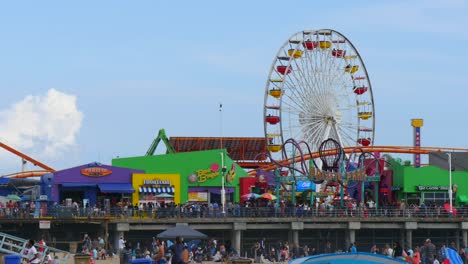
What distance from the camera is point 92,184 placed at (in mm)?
70125

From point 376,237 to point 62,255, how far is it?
80.9 ft

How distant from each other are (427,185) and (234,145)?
94.7 ft

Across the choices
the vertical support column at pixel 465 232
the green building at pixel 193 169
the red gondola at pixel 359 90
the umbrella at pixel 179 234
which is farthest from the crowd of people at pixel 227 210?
the umbrella at pixel 179 234

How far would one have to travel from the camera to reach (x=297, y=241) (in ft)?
214

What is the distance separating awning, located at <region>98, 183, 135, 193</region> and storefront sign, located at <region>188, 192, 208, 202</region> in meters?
5.04

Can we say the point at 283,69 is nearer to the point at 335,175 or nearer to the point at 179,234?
the point at 335,175

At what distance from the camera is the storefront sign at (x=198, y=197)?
243 ft

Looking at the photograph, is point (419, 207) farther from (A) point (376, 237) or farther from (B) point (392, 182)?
(B) point (392, 182)

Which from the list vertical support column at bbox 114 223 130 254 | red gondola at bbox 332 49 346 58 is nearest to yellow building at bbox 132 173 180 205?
vertical support column at bbox 114 223 130 254

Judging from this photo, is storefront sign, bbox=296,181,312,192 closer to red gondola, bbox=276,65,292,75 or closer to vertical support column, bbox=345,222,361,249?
red gondola, bbox=276,65,292,75

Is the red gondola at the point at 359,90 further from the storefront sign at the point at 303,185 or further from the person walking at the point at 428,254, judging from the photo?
the person walking at the point at 428,254

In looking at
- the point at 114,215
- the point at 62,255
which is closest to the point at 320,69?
the point at 114,215

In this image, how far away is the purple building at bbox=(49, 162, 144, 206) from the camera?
228 ft

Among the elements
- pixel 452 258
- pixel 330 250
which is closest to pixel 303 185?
pixel 330 250
